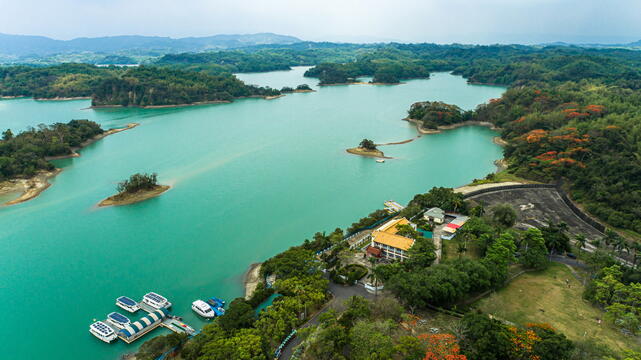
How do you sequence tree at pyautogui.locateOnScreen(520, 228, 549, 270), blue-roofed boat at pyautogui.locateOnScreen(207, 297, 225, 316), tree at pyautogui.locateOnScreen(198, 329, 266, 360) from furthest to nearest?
tree at pyautogui.locateOnScreen(520, 228, 549, 270)
blue-roofed boat at pyautogui.locateOnScreen(207, 297, 225, 316)
tree at pyautogui.locateOnScreen(198, 329, 266, 360)

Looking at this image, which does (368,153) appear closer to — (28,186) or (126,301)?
(126,301)

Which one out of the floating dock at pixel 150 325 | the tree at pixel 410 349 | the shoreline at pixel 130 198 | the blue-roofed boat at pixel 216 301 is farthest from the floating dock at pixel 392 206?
the shoreline at pixel 130 198

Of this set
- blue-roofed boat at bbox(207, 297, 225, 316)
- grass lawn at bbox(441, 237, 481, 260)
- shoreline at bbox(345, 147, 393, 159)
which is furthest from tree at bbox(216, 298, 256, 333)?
shoreline at bbox(345, 147, 393, 159)

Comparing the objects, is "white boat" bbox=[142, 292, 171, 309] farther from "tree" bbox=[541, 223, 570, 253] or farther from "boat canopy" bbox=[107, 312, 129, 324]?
"tree" bbox=[541, 223, 570, 253]

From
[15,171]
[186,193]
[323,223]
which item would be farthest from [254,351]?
[15,171]

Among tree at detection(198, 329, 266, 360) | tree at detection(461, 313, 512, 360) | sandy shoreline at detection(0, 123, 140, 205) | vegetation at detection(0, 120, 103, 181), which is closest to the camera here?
tree at detection(461, 313, 512, 360)

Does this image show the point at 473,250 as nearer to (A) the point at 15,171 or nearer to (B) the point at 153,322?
(B) the point at 153,322
